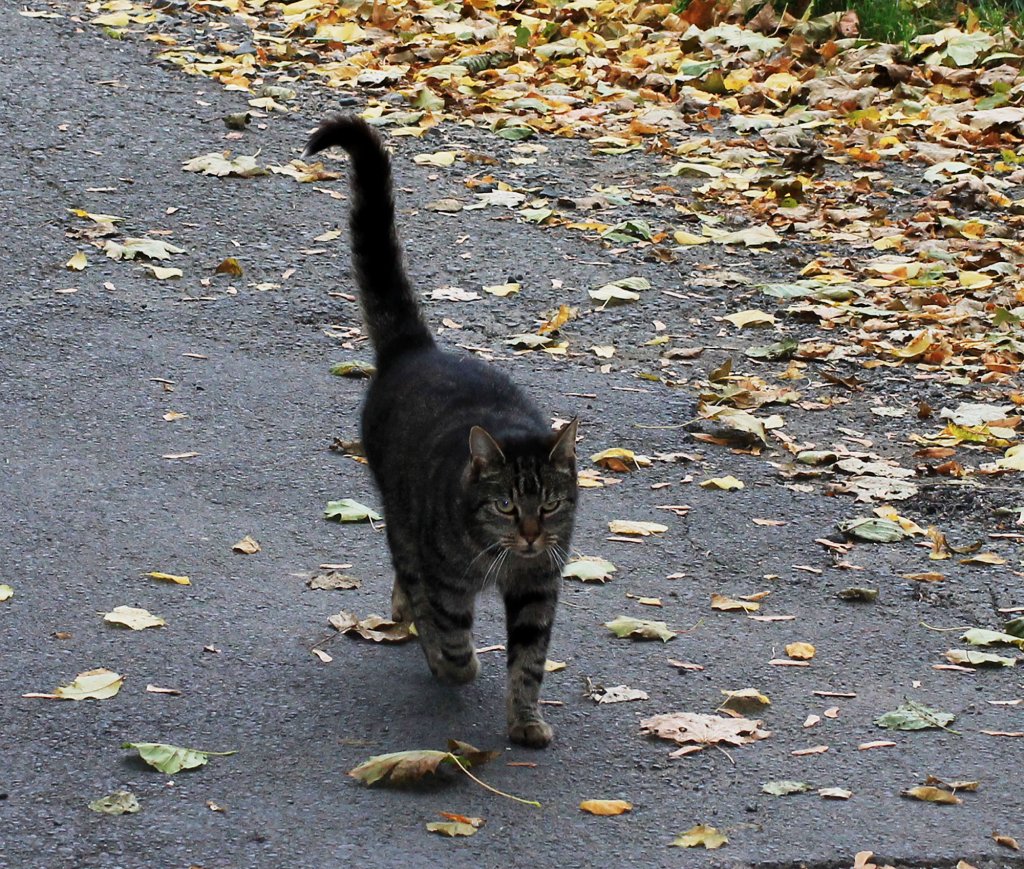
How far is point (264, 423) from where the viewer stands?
20.3ft

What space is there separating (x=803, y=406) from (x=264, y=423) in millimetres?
2167

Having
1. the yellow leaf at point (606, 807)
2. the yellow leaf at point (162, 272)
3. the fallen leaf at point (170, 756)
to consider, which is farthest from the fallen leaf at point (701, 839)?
the yellow leaf at point (162, 272)

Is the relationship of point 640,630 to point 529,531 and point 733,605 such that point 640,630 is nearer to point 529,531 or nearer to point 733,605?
point 733,605

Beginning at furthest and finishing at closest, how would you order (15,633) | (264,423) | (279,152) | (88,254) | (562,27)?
(562,27), (279,152), (88,254), (264,423), (15,633)

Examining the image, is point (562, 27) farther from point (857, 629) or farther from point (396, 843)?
point (396, 843)

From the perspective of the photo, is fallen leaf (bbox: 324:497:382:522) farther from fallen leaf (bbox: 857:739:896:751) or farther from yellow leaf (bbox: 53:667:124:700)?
fallen leaf (bbox: 857:739:896:751)

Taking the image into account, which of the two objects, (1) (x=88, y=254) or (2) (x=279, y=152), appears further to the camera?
(2) (x=279, y=152)

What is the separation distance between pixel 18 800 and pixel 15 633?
36.7 inches

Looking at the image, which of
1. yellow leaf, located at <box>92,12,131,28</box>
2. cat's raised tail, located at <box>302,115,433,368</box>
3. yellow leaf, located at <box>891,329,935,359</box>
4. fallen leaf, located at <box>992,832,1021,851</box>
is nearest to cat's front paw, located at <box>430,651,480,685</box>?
cat's raised tail, located at <box>302,115,433,368</box>

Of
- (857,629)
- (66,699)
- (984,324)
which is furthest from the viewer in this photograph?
(984,324)

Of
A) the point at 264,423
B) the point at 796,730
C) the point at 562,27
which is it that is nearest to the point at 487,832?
the point at 796,730

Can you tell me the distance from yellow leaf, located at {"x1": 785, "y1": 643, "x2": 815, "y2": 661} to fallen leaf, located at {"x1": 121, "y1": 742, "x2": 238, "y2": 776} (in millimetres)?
1669

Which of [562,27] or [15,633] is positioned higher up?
[562,27]

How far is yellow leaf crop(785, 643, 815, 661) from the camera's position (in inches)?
182
